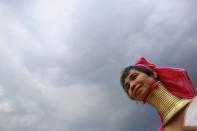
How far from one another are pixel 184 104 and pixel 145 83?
2.68 ft

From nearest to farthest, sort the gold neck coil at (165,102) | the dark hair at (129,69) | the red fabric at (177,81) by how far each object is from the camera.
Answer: the gold neck coil at (165,102) → the red fabric at (177,81) → the dark hair at (129,69)

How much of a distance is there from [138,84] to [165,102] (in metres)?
0.58

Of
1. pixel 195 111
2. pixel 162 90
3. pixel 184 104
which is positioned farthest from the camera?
pixel 162 90

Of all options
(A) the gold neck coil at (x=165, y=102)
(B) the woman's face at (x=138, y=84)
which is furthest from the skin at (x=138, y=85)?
(A) the gold neck coil at (x=165, y=102)

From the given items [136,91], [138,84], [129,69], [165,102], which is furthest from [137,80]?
[165,102]

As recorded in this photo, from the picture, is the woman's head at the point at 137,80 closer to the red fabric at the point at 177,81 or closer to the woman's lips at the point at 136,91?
the woman's lips at the point at 136,91

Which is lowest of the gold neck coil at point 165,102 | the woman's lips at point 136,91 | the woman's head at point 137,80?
the gold neck coil at point 165,102

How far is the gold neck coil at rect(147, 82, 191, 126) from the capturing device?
5.06 meters

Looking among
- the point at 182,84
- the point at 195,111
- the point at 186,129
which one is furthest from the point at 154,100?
the point at 186,129

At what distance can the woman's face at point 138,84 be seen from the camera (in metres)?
5.50

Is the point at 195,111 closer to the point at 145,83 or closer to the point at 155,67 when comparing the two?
the point at 145,83

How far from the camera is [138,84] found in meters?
5.57

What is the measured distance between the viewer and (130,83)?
5695mm

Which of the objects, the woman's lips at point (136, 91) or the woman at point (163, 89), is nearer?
the woman at point (163, 89)
